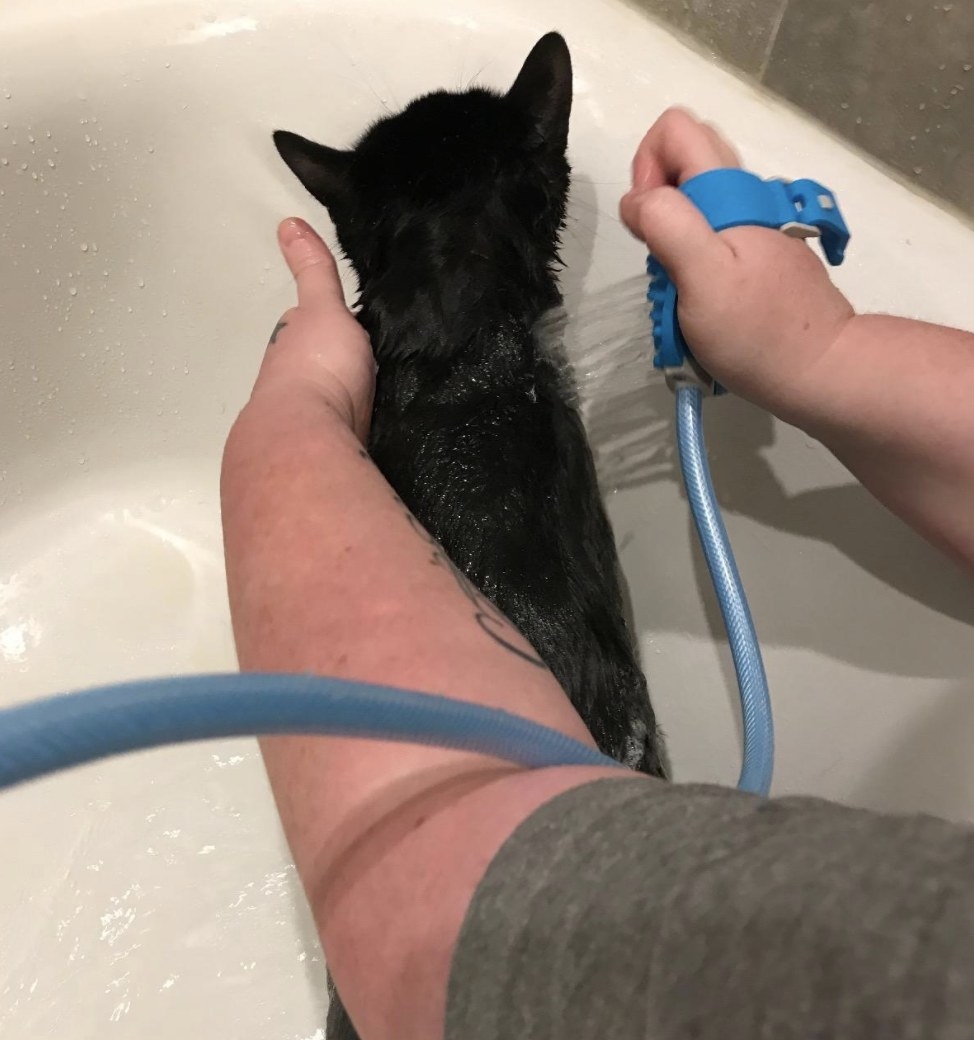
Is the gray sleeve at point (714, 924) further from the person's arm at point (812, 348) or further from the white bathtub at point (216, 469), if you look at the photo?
the white bathtub at point (216, 469)

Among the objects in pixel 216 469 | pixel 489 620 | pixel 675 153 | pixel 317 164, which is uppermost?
pixel 675 153

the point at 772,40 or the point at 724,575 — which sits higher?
the point at 772,40

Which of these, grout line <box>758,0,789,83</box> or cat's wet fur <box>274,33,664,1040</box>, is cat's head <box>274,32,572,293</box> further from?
grout line <box>758,0,789,83</box>

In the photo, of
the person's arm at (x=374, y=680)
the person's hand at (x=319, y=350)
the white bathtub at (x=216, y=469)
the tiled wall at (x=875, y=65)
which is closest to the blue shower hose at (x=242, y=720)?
the person's arm at (x=374, y=680)

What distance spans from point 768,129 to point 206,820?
83 centimetres

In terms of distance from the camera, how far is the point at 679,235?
0.48 m

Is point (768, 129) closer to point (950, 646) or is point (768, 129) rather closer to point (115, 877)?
point (950, 646)

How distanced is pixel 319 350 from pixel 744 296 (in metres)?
0.33

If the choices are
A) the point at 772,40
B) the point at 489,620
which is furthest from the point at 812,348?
the point at 772,40

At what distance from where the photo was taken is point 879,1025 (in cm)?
18

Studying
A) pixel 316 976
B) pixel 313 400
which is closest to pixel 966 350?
pixel 313 400

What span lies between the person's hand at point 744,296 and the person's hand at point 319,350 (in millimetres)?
242

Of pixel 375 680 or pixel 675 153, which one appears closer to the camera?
pixel 375 680

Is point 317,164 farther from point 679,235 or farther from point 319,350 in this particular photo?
point 679,235
